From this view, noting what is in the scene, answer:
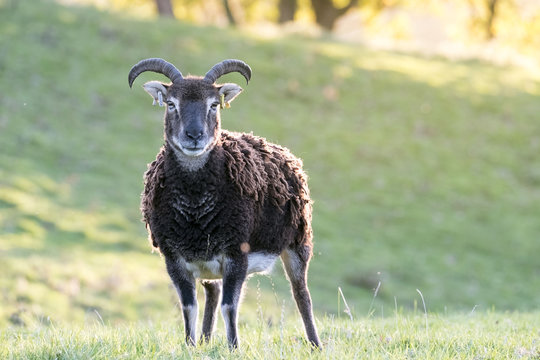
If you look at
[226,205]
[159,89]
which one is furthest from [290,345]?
[159,89]

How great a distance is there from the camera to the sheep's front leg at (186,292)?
291 inches

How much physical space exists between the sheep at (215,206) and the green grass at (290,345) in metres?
0.35

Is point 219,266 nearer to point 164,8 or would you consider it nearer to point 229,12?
point 164,8

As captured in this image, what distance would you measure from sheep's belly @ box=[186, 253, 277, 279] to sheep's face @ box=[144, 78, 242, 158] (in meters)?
1.08

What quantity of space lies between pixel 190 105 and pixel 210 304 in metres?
2.23

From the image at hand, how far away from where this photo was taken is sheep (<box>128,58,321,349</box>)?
7383 mm

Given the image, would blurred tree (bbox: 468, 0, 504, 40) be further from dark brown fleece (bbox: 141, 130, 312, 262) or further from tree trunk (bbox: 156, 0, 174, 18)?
dark brown fleece (bbox: 141, 130, 312, 262)

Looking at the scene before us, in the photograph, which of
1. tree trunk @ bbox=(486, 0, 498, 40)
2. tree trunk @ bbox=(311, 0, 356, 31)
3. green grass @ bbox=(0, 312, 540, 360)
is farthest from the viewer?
tree trunk @ bbox=(486, 0, 498, 40)

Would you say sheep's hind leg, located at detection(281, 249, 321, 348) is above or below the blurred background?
above

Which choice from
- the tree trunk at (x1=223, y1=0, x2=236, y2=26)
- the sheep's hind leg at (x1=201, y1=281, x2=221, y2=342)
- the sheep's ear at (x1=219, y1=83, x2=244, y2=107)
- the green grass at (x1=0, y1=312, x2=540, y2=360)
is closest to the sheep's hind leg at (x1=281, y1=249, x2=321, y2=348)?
the green grass at (x1=0, y1=312, x2=540, y2=360)

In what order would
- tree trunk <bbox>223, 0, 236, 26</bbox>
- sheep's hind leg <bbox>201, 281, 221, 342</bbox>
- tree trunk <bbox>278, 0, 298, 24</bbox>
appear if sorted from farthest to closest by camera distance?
1. tree trunk <bbox>278, 0, 298, 24</bbox>
2. tree trunk <bbox>223, 0, 236, 26</bbox>
3. sheep's hind leg <bbox>201, 281, 221, 342</bbox>

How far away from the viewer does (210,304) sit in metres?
8.46

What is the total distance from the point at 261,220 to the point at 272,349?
1647 mm

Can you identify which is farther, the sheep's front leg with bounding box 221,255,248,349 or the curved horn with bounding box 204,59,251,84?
the curved horn with bounding box 204,59,251,84
